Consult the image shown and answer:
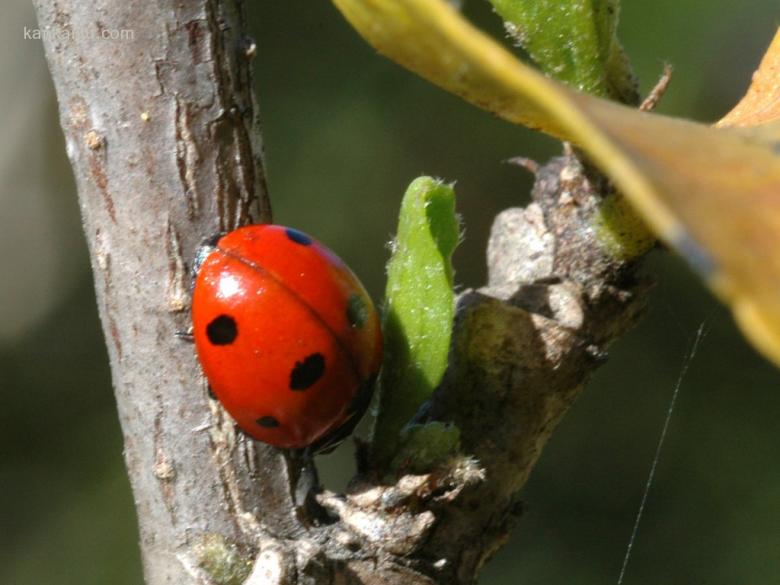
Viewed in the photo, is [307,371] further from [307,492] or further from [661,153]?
[661,153]

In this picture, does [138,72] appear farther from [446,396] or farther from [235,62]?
[446,396]

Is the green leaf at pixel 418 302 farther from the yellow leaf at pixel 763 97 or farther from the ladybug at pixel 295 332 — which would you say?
the yellow leaf at pixel 763 97

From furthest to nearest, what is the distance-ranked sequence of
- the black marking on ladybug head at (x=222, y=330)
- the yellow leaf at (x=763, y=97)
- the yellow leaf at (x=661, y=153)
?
the black marking on ladybug head at (x=222, y=330) < the yellow leaf at (x=763, y=97) < the yellow leaf at (x=661, y=153)

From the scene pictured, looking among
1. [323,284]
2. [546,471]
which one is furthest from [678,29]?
[323,284]

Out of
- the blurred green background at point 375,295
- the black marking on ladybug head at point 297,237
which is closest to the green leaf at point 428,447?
the black marking on ladybug head at point 297,237

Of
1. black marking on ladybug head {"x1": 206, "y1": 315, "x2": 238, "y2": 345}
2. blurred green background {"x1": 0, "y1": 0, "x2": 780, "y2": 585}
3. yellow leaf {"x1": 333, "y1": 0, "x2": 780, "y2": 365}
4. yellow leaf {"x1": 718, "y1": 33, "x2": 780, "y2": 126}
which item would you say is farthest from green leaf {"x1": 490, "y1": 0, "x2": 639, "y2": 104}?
blurred green background {"x1": 0, "y1": 0, "x2": 780, "y2": 585}

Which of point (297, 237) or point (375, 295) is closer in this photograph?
point (297, 237)

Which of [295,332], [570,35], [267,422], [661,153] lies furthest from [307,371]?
[661,153]
